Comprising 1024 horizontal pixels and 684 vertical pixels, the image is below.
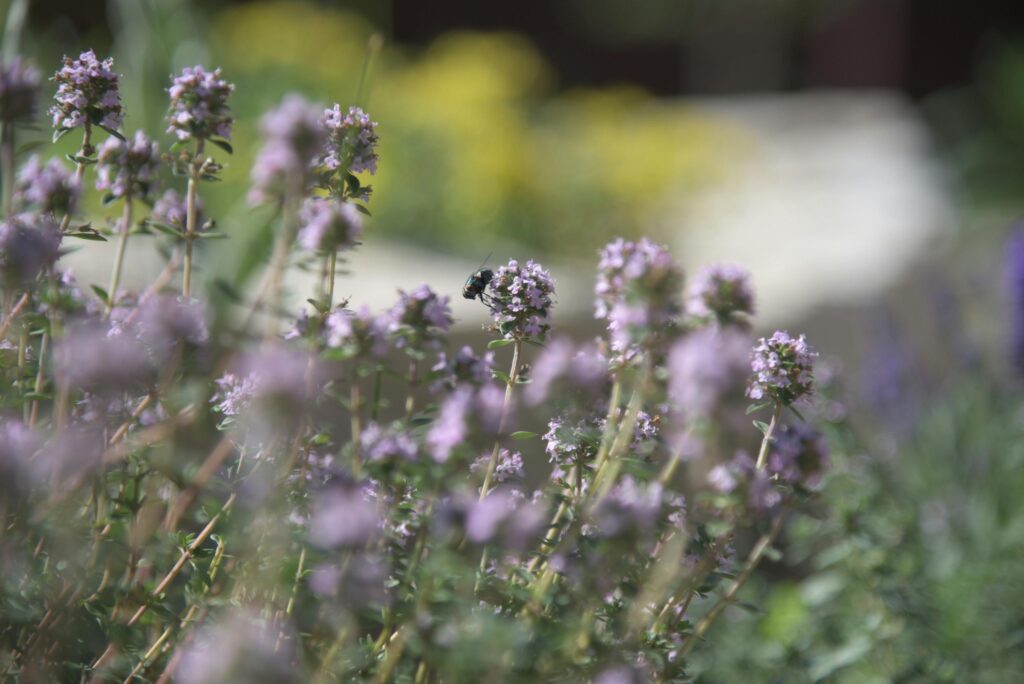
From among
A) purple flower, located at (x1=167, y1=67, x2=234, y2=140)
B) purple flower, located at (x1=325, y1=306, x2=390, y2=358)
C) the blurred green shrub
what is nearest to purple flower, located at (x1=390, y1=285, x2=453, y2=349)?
purple flower, located at (x1=325, y1=306, x2=390, y2=358)

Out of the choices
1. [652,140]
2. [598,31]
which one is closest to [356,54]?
[652,140]

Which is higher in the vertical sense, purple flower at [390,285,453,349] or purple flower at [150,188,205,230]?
purple flower at [150,188,205,230]

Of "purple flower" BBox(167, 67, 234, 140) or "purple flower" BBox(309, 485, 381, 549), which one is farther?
"purple flower" BBox(167, 67, 234, 140)

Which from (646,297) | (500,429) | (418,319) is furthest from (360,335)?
(646,297)

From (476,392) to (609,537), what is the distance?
0.22 m

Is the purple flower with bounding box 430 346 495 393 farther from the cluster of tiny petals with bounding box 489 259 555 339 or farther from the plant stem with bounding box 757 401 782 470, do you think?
the plant stem with bounding box 757 401 782 470

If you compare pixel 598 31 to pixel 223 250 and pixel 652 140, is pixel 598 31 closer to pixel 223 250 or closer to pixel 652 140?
pixel 652 140

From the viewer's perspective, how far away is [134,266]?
10.8 ft

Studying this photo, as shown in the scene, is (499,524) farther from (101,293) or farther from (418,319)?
(101,293)

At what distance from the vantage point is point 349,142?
1.18 meters

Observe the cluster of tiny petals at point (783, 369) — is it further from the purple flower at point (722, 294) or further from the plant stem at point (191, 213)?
the plant stem at point (191, 213)

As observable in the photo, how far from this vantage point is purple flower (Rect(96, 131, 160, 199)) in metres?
1.32

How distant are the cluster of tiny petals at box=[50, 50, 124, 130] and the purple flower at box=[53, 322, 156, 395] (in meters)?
0.26

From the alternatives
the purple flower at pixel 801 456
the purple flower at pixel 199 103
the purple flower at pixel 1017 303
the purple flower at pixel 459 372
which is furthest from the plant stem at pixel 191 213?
the purple flower at pixel 1017 303
